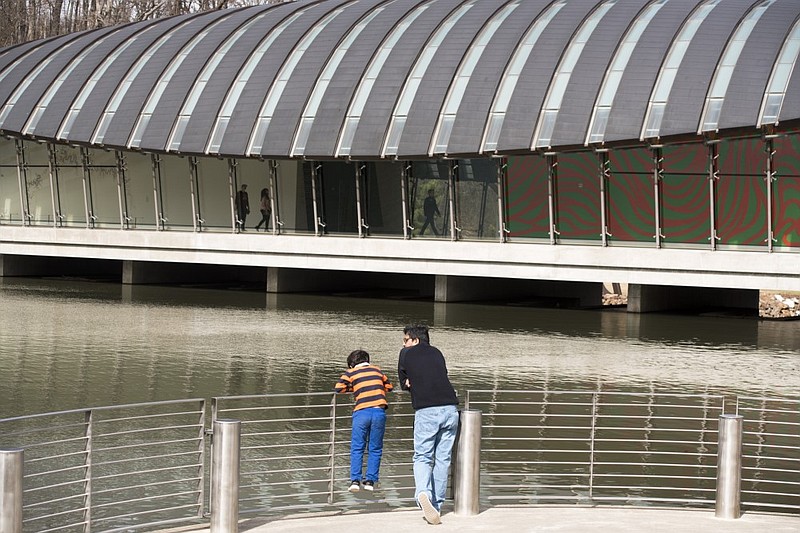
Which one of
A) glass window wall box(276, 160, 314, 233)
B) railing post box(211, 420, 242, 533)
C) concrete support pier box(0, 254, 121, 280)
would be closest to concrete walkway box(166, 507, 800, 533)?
railing post box(211, 420, 242, 533)

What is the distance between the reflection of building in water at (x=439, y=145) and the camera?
37.0 metres

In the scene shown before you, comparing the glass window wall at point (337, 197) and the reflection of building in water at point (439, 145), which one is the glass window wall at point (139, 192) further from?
the glass window wall at point (337, 197)

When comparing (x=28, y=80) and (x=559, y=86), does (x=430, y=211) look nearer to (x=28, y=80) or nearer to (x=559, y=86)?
(x=559, y=86)

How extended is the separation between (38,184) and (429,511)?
141ft

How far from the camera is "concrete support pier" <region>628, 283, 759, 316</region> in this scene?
3869 cm

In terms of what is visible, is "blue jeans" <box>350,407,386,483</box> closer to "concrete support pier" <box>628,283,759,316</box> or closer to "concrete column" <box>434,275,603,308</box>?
"concrete support pier" <box>628,283,759,316</box>

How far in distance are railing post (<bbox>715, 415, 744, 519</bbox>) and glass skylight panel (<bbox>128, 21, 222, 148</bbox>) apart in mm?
37107

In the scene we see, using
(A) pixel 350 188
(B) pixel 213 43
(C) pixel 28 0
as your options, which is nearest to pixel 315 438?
(A) pixel 350 188

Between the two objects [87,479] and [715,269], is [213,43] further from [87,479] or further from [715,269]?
[87,479]

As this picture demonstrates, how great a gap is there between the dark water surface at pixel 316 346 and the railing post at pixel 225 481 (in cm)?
910

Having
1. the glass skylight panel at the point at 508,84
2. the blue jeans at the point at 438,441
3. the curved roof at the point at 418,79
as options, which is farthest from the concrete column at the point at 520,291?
the blue jeans at the point at 438,441

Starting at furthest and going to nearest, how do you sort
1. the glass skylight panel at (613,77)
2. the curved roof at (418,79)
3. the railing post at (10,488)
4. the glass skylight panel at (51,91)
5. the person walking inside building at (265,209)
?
the glass skylight panel at (51,91) < the person walking inside building at (265,209) < the glass skylight panel at (613,77) < the curved roof at (418,79) < the railing post at (10,488)

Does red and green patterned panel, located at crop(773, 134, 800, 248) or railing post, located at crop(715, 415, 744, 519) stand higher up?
red and green patterned panel, located at crop(773, 134, 800, 248)

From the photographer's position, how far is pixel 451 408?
433 inches
